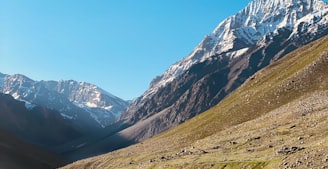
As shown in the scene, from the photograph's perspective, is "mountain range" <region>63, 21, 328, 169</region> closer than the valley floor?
No

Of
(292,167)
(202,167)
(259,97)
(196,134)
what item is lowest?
(292,167)

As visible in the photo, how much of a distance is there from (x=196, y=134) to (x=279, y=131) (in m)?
45.5

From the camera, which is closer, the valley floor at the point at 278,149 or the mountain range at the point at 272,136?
the valley floor at the point at 278,149

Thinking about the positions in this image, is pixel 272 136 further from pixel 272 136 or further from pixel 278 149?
pixel 278 149

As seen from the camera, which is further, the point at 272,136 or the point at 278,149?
the point at 272,136

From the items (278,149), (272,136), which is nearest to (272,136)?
(272,136)

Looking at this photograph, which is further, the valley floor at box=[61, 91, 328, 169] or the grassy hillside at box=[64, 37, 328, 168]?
the grassy hillside at box=[64, 37, 328, 168]

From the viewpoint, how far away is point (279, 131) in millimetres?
52094

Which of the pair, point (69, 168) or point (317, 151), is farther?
point (69, 168)

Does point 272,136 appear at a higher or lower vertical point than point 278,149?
higher

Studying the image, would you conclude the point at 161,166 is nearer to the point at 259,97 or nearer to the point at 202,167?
the point at 202,167

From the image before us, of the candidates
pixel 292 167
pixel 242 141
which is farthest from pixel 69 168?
pixel 292 167

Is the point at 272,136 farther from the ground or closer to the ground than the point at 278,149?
farther from the ground

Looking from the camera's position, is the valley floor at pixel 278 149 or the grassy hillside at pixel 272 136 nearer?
the valley floor at pixel 278 149
